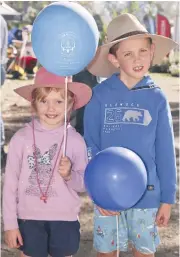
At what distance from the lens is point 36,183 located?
2416 millimetres

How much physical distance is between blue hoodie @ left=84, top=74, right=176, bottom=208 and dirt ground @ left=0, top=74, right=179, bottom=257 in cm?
106

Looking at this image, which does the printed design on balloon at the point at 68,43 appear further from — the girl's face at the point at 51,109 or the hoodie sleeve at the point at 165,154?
the hoodie sleeve at the point at 165,154

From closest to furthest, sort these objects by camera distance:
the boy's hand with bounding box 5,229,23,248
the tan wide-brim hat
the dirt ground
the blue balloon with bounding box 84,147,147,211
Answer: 1. the blue balloon with bounding box 84,147,147,211
2. the boy's hand with bounding box 5,229,23,248
3. the tan wide-brim hat
4. the dirt ground

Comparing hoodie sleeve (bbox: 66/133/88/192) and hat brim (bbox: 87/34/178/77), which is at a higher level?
hat brim (bbox: 87/34/178/77)

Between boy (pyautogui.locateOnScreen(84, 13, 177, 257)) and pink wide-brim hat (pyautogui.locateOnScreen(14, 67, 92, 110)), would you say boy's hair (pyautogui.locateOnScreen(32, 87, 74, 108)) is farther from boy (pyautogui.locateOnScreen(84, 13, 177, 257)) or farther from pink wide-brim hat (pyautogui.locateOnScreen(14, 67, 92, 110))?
boy (pyautogui.locateOnScreen(84, 13, 177, 257))

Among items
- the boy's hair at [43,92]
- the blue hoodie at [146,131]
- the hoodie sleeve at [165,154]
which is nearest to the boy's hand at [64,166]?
the blue hoodie at [146,131]

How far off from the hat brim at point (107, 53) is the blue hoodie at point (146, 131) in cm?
22

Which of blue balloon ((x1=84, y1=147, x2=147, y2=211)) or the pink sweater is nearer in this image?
blue balloon ((x1=84, y1=147, x2=147, y2=211))

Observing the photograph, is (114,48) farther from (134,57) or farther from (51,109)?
(51,109)

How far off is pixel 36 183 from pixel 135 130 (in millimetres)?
557

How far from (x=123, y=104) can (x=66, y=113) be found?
30 centimetres

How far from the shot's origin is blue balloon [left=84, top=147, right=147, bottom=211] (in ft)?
6.95

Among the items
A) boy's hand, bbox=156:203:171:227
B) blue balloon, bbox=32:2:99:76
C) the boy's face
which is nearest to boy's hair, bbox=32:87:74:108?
blue balloon, bbox=32:2:99:76

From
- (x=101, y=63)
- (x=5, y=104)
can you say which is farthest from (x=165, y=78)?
(x=101, y=63)
